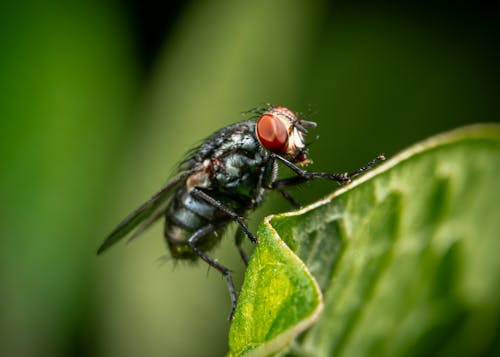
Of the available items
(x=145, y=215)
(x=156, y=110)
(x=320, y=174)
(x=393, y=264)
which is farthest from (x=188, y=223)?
(x=393, y=264)

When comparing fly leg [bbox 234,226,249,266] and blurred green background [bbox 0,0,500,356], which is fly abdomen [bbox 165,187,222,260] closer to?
fly leg [bbox 234,226,249,266]

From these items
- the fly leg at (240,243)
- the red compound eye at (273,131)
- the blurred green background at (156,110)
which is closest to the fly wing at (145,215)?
the blurred green background at (156,110)

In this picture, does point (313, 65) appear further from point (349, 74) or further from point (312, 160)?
point (312, 160)

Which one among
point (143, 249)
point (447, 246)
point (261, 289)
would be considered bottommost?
point (143, 249)

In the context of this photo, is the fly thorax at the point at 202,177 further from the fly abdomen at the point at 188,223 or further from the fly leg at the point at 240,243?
the fly leg at the point at 240,243

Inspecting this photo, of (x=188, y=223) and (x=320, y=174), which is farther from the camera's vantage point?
(x=188, y=223)

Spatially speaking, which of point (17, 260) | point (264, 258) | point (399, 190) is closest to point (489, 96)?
point (399, 190)

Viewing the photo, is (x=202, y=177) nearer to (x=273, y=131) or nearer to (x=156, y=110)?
(x=273, y=131)
